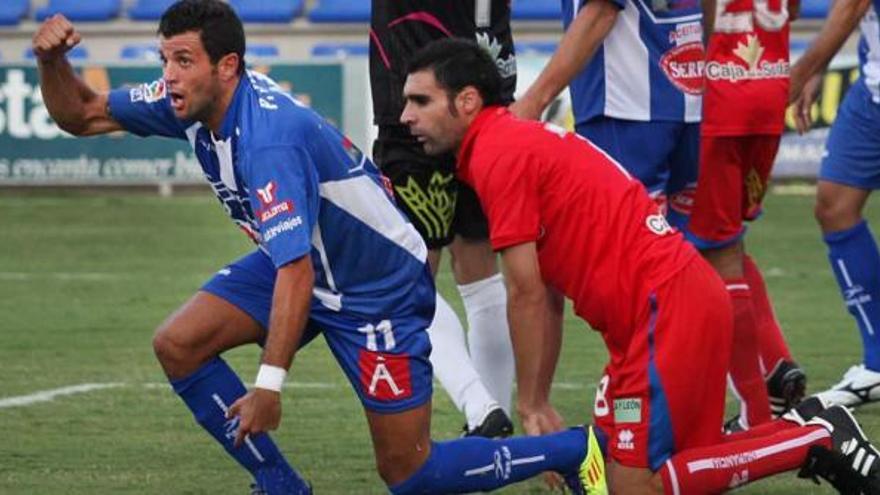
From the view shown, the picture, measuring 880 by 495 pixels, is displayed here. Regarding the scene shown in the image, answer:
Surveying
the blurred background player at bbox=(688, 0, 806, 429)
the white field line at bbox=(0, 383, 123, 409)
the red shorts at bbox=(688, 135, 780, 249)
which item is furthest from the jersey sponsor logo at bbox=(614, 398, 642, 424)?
the white field line at bbox=(0, 383, 123, 409)

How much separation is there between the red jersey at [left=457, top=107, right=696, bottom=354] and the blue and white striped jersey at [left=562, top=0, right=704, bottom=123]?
1.25m

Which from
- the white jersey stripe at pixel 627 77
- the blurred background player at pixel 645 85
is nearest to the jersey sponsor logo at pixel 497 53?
the blurred background player at pixel 645 85

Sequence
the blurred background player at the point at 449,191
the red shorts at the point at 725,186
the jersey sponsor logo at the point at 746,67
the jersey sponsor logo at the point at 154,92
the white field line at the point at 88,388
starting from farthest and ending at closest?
the white field line at the point at 88,388
the jersey sponsor logo at the point at 746,67
the red shorts at the point at 725,186
the blurred background player at the point at 449,191
the jersey sponsor logo at the point at 154,92

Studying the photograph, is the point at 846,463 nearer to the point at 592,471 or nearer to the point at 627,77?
the point at 592,471

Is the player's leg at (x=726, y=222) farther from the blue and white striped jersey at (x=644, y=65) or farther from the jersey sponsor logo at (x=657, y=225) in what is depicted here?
the jersey sponsor logo at (x=657, y=225)

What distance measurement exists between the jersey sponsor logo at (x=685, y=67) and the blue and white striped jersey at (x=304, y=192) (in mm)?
1473

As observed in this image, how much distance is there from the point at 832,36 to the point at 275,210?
11.1ft

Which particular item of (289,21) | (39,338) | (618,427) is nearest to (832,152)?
(618,427)

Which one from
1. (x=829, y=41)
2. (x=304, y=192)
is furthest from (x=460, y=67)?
(x=829, y=41)

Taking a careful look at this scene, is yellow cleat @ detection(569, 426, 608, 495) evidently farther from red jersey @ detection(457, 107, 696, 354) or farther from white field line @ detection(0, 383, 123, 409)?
white field line @ detection(0, 383, 123, 409)

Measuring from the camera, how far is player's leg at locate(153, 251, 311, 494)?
6.41 m

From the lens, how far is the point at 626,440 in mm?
6215

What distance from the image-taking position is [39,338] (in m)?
10.9

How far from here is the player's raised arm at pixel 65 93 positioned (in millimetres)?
6500
